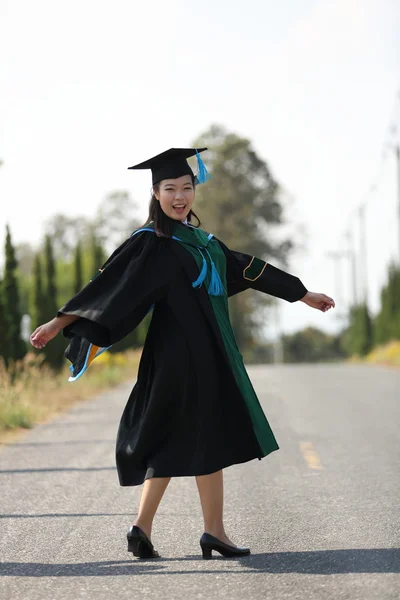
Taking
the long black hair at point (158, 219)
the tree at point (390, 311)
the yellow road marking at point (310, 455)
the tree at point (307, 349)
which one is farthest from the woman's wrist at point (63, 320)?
the tree at point (307, 349)

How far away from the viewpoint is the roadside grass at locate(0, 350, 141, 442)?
47.2 feet

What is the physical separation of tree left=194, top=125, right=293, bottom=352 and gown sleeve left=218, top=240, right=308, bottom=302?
54524 millimetres

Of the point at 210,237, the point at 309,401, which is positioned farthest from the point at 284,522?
the point at 309,401

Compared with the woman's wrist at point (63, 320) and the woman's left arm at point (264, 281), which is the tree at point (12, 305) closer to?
the woman's left arm at point (264, 281)

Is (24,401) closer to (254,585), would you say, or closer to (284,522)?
(284,522)

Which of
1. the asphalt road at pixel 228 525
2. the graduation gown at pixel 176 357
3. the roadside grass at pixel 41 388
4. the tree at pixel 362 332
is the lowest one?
the tree at pixel 362 332

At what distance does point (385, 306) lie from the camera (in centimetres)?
5406

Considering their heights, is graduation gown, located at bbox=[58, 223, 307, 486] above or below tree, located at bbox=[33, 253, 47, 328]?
above

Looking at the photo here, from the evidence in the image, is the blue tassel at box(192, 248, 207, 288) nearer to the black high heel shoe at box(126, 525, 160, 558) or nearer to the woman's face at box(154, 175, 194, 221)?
the woman's face at box(154, 175, 194, 221)

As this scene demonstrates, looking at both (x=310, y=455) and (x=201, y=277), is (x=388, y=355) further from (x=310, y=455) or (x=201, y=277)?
(x=201, y=277)

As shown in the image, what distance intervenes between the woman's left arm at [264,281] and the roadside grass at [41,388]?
707 centimetres

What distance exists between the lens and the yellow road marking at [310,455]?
9.62 m

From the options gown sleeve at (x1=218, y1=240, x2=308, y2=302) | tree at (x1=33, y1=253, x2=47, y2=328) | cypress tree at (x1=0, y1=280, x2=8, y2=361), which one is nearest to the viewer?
gown sleeve at (x1=218, y1=240, x2=308, y2=302)

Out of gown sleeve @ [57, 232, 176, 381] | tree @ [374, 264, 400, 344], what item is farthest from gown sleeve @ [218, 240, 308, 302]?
tree @ [374, 264, 400, 344]
